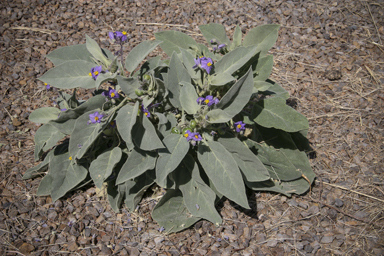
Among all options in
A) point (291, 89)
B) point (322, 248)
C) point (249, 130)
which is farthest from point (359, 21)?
point (322, 248)

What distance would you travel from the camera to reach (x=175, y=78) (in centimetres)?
279

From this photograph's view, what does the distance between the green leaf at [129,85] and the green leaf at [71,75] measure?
34 cm

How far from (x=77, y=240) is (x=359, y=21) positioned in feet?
17.3

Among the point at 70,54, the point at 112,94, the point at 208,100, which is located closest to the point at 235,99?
the point at 208,100

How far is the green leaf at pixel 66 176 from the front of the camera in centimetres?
307

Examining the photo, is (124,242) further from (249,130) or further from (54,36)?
(54,36)

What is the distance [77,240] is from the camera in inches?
122

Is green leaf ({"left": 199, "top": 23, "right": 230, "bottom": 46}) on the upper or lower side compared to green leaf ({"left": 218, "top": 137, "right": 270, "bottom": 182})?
upper

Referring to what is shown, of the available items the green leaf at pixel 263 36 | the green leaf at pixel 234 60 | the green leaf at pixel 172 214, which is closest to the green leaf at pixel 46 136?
the green leaf at pixel 172 214

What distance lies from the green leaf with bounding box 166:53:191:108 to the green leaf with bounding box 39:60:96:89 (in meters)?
0.67

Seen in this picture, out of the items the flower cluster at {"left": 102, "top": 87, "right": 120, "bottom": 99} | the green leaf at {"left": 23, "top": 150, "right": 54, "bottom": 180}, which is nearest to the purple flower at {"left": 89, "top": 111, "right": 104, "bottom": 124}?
the flower cluster at {"left": 102, "top": 87, "right": 120, "bottom": 99}

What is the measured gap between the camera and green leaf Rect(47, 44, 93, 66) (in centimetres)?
282

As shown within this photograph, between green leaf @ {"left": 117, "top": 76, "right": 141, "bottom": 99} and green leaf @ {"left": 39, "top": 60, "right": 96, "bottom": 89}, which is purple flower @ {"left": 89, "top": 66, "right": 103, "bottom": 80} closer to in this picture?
green leaf @ {"left": 39, "top": 60, "right": 96, "bottom": 89}

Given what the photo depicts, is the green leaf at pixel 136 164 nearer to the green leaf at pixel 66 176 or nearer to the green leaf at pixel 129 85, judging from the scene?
the green leaf at pixel 129 85
